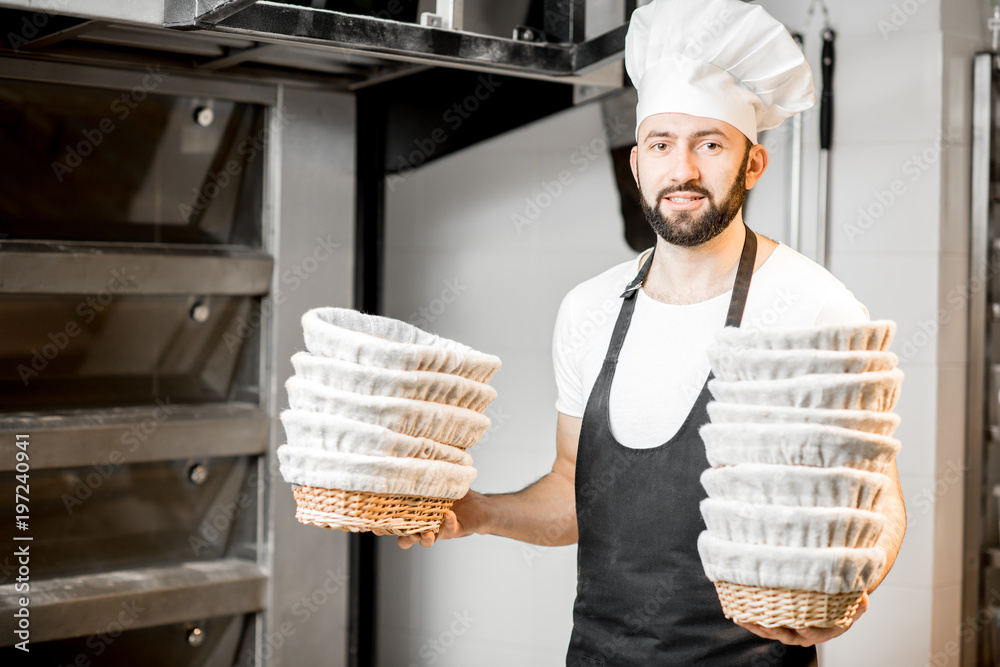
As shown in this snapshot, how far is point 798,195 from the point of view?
2.42 metres

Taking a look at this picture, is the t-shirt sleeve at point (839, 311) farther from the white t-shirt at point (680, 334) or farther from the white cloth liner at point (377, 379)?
the white cloth liner at point (377, 379)

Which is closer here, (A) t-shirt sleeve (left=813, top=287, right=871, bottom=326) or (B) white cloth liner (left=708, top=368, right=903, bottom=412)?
(B) white cloth liner (left=708, top=368, right=903, bottom=412)

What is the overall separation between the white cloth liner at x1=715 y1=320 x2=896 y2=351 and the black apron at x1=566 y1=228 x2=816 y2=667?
395 millimetres

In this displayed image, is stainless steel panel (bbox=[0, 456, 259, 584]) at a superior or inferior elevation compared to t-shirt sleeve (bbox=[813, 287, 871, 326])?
inferior

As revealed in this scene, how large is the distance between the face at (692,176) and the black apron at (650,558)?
0.10 metres

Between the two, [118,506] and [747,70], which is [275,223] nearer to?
[118,506]

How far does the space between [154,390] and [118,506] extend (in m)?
0.24

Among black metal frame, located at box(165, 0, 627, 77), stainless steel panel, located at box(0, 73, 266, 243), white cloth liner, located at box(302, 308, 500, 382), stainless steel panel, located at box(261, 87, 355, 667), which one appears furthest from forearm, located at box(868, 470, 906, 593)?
stainless steel panel, located at box(0, 73, 266, 243)

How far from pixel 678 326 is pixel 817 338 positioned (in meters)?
0.51

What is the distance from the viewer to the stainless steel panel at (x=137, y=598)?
5.85ft

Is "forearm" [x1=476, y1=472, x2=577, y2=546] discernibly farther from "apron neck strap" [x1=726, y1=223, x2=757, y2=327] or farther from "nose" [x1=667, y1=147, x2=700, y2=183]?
"nose" [x1=667, y1=147, x2=700, y2=183]

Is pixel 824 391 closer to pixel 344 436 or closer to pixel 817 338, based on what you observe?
pixel 817 338

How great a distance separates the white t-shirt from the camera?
1449mm

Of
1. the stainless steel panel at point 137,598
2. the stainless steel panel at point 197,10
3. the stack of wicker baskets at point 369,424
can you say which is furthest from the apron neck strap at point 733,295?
the stainless steel panel at point 137,598
